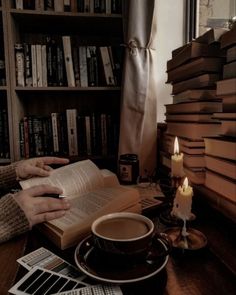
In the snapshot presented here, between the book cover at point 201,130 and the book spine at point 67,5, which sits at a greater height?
the book spine at point 67,5

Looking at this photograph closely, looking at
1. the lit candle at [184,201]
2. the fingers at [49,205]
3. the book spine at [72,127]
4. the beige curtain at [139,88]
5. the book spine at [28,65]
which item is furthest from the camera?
the book spine at [72,127]

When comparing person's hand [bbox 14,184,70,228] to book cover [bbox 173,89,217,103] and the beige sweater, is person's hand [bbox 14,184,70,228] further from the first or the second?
book cover [bbox 173,89,217,103]

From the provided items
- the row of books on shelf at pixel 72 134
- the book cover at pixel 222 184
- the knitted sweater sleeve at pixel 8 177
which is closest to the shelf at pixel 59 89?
the row of books on shelf at pixel 72 134

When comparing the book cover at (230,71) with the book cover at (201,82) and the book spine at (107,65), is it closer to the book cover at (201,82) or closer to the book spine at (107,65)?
the book cover at (201,82)

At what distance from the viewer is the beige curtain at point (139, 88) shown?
1202mm

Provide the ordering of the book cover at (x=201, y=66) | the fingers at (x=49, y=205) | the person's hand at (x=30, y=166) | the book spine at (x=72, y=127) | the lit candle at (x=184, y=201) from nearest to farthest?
the lit candle at (x=184, y=201)
the fingers at (x=49, y=205)
the book cover at (x=201, y=66)
the person's hand at (x=30, y=166)
the book spine at (x=72, y=127)

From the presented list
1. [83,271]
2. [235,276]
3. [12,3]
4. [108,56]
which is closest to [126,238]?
[83,271]

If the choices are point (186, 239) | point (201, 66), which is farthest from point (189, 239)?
point (201, 66)

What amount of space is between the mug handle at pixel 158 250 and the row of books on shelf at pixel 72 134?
2.97ft

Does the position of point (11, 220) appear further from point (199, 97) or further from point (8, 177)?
point (199, 97)

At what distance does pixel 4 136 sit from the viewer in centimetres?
133

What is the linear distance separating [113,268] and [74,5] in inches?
46.8

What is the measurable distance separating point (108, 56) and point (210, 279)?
44.1 inches

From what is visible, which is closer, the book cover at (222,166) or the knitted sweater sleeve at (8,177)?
the book cover at (222,166)
